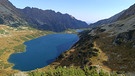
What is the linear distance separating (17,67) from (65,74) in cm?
11549

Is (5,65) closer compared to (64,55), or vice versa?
(64,55)

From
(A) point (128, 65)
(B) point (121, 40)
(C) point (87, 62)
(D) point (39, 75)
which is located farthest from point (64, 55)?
(D) point (39, 75)

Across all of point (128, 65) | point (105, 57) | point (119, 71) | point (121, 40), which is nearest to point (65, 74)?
point (119, 71)

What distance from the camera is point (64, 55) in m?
147

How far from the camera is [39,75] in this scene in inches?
3091

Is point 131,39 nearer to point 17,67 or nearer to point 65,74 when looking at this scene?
point 65,74

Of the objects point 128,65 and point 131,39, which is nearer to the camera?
point 128,65

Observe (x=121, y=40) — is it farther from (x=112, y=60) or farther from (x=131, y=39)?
(x=112, y=60)

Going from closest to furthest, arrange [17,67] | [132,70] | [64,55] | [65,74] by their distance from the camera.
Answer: [65,74], [132,70], [64,55], [17,67]

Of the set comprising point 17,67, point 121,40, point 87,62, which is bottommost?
point 17,67

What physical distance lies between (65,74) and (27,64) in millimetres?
119592

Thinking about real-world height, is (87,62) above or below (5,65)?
above

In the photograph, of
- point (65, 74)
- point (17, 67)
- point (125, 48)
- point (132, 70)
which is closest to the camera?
point (65, 74)

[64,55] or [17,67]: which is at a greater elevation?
[64,55]
